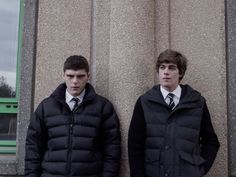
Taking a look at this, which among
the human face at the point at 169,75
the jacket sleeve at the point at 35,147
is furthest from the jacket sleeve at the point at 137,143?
the jacket sleeve at the point at 35,147

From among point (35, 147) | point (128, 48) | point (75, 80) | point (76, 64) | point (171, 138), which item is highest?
point (128, 48)

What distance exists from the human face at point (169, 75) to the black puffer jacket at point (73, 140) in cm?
60

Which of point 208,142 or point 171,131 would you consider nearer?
point 171,131

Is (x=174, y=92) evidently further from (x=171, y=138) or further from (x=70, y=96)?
(x=70, y=96)

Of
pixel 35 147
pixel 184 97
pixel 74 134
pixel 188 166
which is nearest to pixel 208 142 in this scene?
pixel 188 166

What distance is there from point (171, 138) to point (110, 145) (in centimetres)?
60

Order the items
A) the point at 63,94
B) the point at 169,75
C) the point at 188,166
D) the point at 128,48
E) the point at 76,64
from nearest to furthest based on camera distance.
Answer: the point at 188,166 → the point at 169,75 → the point at 76,64 → the point at 63,94 → the point at 128,48

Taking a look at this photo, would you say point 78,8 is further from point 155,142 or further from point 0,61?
point 155,142

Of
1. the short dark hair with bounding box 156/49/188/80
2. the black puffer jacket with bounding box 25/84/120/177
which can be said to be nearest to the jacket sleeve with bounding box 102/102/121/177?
the black puffer jacket with bounding box 25/84/120/177

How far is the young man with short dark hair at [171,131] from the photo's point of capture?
3.11 metres

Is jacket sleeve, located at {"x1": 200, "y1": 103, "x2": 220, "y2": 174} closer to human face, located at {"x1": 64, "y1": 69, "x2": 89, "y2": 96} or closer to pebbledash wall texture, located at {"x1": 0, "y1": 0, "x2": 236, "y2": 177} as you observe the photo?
pebbledash wall texture, located at {"x1": 0, "y1": 0, "x2": 236, "y2": 177}

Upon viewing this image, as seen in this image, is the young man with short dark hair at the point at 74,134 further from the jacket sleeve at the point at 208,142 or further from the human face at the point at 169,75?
the jacket sleeve at the point at 208,142

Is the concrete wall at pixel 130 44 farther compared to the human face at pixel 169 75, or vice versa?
the concrete wall at pixel 130 44

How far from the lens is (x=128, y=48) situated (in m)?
3.84
